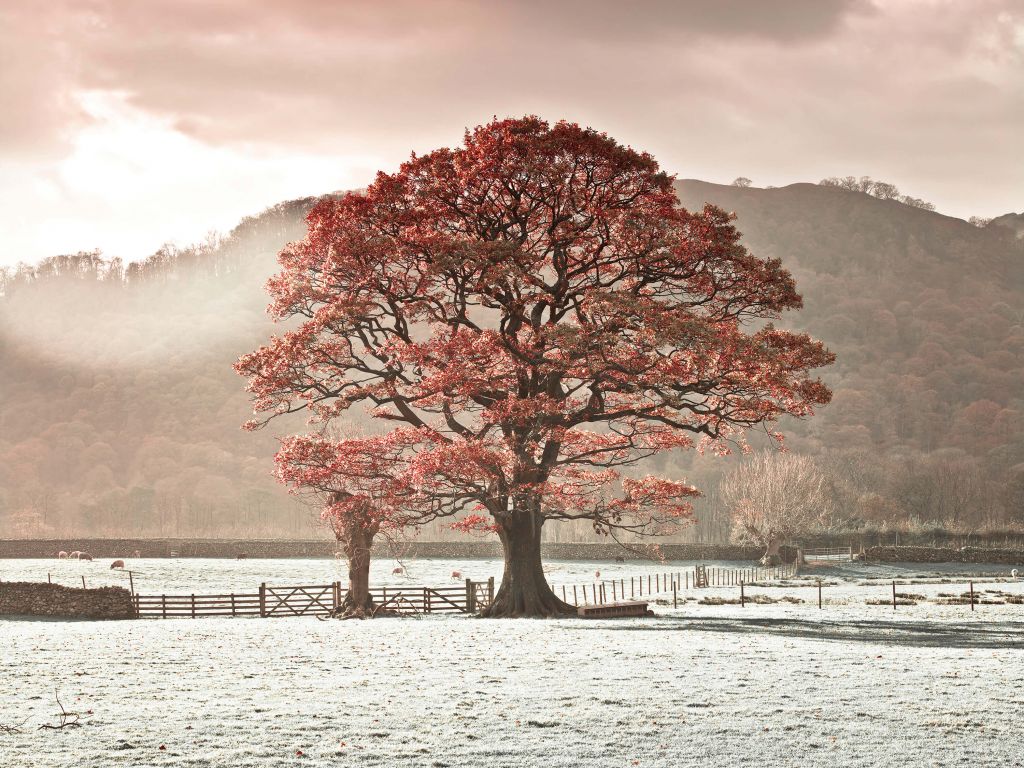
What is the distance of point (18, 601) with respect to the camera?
37594mm

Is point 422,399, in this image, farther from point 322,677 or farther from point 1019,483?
point 1019,483

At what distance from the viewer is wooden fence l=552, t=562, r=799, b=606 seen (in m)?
45.0

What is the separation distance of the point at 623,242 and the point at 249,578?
128 feet

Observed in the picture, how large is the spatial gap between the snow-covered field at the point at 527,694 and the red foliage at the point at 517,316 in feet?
14.6

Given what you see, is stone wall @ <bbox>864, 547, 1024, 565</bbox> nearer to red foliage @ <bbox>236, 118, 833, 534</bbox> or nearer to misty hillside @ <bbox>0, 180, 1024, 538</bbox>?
misty hillside @ <bbox>0, 180, 1024, 538</bbox>

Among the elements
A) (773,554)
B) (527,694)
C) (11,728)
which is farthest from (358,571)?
(773,554)

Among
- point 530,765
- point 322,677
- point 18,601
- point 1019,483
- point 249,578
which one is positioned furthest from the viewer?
point 1019,483

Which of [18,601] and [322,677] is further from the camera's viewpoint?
[18,601]

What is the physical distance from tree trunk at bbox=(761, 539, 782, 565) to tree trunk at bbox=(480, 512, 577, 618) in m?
43.1

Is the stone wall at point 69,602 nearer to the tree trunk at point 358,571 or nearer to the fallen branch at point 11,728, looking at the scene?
the tree trunk at point 358,571

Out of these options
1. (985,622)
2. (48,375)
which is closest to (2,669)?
(985,622)

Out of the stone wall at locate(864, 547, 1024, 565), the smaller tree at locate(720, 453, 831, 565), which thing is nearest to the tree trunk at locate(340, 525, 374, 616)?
the smaller tree at locate(720, 453, 831, 565)

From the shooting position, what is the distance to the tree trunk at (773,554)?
70250mm

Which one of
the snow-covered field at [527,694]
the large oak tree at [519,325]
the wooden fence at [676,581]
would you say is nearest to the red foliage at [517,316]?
the large oak tree at [519,325]
